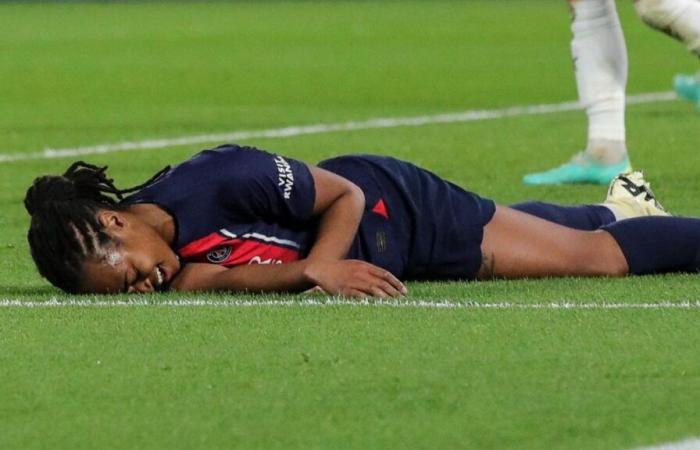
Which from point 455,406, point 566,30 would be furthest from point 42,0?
point 455,406

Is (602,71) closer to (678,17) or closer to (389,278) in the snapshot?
(678,17)

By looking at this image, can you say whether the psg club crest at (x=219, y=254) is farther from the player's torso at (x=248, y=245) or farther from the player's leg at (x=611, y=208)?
the player's leg at (x=611, y=208)

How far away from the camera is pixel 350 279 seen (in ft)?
17.9

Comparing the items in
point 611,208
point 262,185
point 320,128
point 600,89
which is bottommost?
point 320,128

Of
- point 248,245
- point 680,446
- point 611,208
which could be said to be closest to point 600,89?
point 611,208

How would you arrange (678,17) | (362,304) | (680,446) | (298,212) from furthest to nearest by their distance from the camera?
(678,17)
(298,212)
(362,304)
(680,446)

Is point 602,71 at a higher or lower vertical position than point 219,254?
lower

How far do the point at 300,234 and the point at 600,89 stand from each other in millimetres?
3254

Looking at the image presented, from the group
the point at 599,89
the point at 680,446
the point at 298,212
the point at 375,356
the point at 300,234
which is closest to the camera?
the point at 680,446

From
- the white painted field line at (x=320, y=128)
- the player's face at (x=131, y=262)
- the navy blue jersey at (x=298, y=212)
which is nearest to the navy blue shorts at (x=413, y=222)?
the navy blue jersey at (x=298, y=212)

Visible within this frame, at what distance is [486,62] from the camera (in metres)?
17.9

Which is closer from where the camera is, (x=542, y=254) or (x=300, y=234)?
(x=300, y=234)

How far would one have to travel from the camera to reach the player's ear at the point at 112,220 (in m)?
5.48

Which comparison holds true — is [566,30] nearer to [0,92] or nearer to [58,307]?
[0,92]
